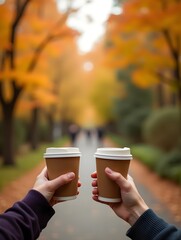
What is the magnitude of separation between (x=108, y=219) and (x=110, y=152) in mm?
3845

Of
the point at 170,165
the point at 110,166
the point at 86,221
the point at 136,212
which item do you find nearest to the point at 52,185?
the point at 110,166

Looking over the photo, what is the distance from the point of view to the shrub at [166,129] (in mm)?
13062

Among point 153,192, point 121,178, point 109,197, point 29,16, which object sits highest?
point 29,16

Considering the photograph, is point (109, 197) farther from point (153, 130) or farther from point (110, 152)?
point (153, 130)

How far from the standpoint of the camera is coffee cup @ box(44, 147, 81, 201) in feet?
5.43

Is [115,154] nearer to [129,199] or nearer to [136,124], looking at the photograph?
[129,199]

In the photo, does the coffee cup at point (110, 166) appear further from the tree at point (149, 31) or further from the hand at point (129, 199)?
the tree at point (149, 31)

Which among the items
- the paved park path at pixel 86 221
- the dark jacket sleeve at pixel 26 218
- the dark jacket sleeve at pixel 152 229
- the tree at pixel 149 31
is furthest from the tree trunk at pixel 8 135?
the dark jacket sleeve at pixel 152 229

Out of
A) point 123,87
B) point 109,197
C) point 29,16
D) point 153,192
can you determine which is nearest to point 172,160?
point 153,192

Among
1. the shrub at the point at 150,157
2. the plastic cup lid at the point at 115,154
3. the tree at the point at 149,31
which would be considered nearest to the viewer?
the plastic cup lid at the point at 115,154

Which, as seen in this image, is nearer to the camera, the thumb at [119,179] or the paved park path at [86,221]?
the thumb at [119,179]

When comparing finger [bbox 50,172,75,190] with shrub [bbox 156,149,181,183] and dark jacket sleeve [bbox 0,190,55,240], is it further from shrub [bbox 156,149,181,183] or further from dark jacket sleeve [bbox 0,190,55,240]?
shrub [bbox 156,149,181,183]

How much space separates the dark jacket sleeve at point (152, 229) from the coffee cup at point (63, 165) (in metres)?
0.36

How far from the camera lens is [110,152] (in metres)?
1.63
